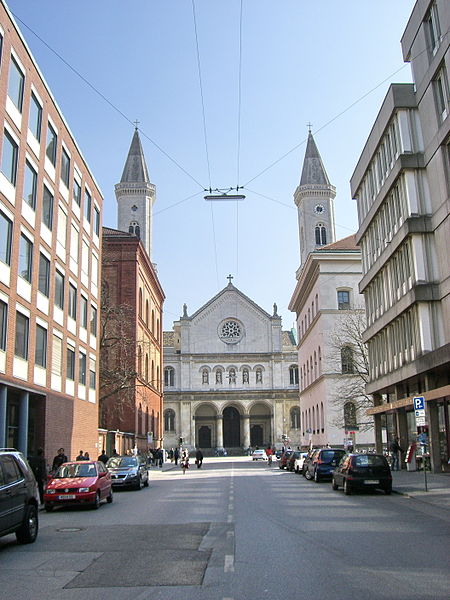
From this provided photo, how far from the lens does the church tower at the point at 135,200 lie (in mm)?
83312

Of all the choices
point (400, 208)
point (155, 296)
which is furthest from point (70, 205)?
point (155, 296)

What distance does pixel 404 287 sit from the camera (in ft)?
96.0

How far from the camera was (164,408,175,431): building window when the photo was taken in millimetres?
85812

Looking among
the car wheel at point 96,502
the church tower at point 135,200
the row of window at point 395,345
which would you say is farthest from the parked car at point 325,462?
the church tower at point 135,200

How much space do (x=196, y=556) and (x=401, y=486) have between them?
14.4 metres

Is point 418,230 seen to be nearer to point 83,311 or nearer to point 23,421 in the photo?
point 23,421

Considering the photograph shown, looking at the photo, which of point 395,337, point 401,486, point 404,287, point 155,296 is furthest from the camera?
point 155,296

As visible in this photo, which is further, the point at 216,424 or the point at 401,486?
the point at 216,424

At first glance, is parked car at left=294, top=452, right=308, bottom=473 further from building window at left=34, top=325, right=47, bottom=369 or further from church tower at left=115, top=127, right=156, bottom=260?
church tower at left=115, top=127, right=156, bottom=260

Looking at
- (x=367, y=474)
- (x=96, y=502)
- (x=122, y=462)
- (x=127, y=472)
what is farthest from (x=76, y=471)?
(x=367, y=474)

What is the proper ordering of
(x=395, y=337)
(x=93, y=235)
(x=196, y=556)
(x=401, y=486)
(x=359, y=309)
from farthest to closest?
Result: 1. (x=359, y=309)
2. (x=93, y=235)
3. (x=395, y=337)
4. (x=401, y=486)
5. (x=196, y=556)

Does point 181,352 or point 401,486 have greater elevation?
point 181,352

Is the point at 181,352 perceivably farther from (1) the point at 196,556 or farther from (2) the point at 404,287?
(1) the point at 196,556

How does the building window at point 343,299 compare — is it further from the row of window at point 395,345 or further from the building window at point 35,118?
the building window at point 35,118
